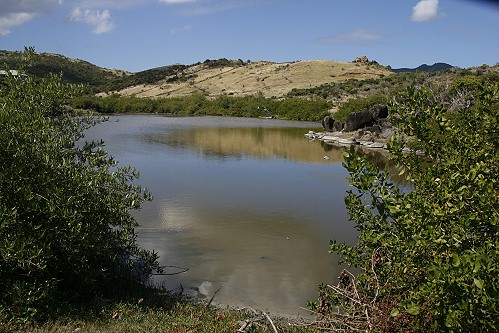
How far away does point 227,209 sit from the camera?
1573 centimetres

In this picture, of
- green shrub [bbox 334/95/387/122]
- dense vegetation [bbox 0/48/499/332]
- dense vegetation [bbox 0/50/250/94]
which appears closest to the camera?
dense vegetation [bbox 0/48/499/332]

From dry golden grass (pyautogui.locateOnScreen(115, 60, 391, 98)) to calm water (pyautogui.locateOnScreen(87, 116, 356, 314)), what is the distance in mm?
61627

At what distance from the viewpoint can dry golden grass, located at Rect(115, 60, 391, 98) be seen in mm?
92875

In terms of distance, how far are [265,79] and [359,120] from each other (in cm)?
6034

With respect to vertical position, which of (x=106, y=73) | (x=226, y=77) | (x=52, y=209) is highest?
(x=106, y=73)

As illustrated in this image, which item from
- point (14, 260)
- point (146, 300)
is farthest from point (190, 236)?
point (14, 260)

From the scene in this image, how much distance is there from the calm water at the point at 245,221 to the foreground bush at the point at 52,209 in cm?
192

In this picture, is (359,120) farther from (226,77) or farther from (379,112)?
(226,77)

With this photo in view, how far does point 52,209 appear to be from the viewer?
6914 mm

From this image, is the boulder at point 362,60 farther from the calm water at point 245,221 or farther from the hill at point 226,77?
the calm water at point 245,221

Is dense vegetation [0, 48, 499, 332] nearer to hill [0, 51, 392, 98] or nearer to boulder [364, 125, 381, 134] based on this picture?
boulder [364, 125, 381, 134]

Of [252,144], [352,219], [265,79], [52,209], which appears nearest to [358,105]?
[252,144]

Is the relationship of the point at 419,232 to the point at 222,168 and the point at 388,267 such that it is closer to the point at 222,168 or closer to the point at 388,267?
the point at 388,267

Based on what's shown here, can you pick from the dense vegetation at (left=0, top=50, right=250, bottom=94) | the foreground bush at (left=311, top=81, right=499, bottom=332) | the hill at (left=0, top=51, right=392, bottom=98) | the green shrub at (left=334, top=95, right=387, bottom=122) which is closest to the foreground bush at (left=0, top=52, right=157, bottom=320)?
the foreground bush at (left=311, top=81, right=499, bottom=332)
